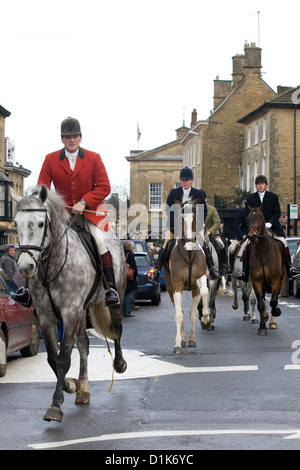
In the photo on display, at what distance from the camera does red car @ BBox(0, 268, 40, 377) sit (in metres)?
11.8

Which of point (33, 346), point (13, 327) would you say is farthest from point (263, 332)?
point (13, 327)

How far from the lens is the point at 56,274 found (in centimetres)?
865

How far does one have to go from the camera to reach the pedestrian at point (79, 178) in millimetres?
9703

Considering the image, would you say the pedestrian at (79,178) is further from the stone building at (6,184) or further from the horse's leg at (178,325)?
the stone building at (6,184)

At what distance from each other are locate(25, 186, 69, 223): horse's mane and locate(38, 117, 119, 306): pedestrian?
72cm

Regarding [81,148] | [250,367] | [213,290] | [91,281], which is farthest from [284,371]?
[213,290]

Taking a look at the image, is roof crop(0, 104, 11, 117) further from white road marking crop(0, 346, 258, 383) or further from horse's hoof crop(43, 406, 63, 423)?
horse's hoof crop(43, 406, 63, 423)

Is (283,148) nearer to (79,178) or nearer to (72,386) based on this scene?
(79,178)

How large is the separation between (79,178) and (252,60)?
2512 inches

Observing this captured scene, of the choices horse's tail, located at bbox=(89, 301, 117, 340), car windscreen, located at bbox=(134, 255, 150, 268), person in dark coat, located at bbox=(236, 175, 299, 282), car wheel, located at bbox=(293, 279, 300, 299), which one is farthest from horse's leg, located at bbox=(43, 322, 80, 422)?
car wheel, located at bbox=(293, 279, 300, 299)

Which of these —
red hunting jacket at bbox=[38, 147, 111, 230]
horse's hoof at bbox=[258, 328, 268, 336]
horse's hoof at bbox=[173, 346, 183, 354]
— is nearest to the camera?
red hunting jacket at bbox=[38, 147, 111, 230]

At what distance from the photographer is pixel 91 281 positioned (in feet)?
30.5

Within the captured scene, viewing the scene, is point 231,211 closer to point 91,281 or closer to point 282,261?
point 282,261

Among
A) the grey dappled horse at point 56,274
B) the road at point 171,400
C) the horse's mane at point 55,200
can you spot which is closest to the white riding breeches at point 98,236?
the grey dappled horse at point 56,274
